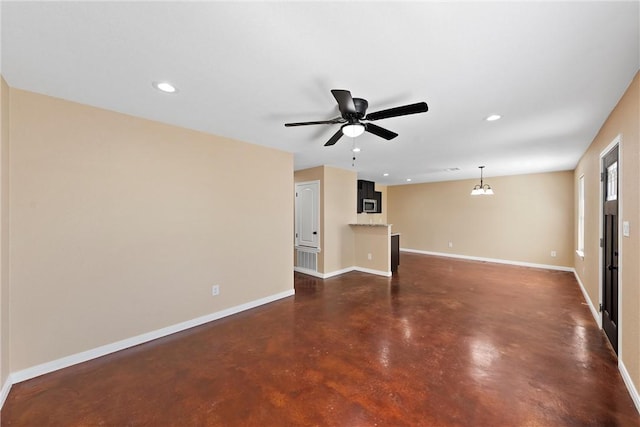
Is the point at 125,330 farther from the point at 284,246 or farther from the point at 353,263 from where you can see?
the point at 353,263

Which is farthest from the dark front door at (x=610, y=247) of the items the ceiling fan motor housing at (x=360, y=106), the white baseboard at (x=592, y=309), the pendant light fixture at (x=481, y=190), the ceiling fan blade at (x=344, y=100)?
the pendant light fixture at (x=481, y=190)

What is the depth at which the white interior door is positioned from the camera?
5438 millimetres

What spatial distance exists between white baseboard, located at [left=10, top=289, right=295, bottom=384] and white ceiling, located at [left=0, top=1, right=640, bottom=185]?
2.32 meters

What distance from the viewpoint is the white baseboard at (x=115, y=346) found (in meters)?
2.17

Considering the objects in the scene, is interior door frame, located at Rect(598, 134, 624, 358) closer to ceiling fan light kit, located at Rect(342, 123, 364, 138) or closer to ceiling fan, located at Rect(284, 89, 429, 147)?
ceiling fan, located at Rect(284, 89, 429, 147)

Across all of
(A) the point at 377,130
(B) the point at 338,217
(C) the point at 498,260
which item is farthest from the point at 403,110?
(C) the point at 498,260

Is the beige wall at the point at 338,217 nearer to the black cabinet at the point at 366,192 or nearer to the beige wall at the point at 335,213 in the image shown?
the beige wall at the point at 335,213

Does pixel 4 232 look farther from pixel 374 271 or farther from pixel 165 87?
pixel 374 271

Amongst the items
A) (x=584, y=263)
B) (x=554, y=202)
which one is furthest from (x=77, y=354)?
(x=554, y=202)

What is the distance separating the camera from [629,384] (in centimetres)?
197

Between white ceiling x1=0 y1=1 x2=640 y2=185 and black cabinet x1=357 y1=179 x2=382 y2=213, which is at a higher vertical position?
white ceiling x1=0 y1=1 x2=640 y2=185

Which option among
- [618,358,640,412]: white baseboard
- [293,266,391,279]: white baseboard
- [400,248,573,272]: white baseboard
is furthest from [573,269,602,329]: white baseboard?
[293,266,391,279]: white baseboard

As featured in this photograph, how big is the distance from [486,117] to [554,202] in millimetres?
5141

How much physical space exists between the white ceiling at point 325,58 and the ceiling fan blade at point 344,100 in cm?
17
